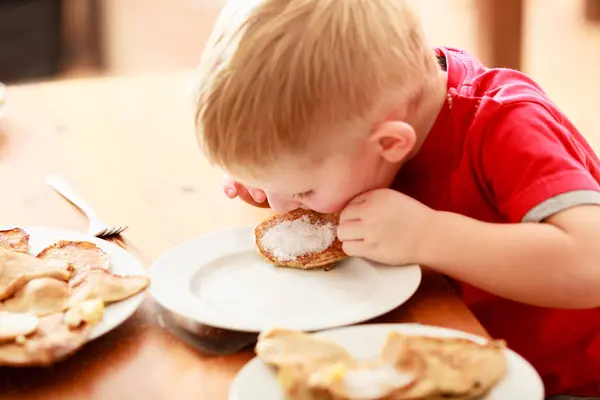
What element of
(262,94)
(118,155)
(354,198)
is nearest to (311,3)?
(262,94)

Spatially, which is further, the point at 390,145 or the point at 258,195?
the point at 258,195

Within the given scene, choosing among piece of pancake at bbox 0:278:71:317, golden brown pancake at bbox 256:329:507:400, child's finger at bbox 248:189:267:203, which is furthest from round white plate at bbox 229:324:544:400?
child's finger at bbox 248:189:267:203

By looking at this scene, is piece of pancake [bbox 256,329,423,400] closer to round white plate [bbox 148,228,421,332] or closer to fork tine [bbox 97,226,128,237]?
round white plate [bbox 148,228,421,332]

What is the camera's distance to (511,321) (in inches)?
41.3

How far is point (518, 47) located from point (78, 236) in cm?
194

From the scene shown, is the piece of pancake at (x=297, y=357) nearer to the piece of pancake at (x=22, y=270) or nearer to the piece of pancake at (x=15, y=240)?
the piece of pancake at (x=22, y=270)

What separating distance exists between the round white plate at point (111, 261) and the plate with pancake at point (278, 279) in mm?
27

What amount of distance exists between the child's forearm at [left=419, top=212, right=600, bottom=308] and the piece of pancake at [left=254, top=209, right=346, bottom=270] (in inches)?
4.8

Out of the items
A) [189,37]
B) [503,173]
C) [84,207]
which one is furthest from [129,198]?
[189,37]

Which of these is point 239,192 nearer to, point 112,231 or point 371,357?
point 112,231

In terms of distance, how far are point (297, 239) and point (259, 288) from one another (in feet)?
0.28

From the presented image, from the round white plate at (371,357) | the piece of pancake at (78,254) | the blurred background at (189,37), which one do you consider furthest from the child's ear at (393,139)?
the blurred background at (189,37)

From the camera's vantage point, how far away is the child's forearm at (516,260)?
34.3 inches

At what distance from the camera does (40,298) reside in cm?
87
